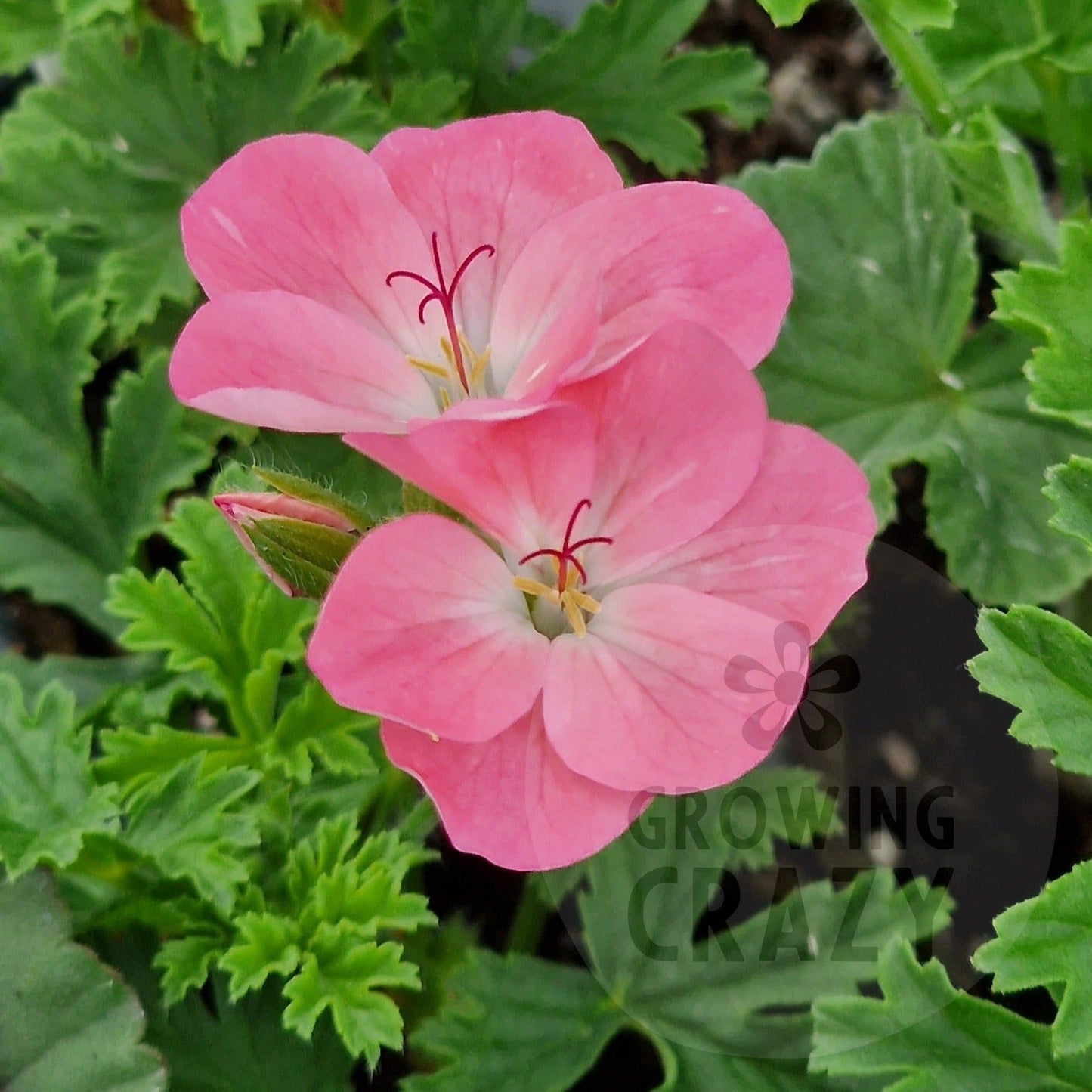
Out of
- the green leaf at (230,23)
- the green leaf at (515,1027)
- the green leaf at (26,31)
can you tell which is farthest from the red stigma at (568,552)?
the green leaf at (26,31)

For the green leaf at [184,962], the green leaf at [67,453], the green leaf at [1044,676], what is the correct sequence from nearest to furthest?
the green leaf at [1044,676]
the green leaf at [184,962]
the green leaf at [67,453]

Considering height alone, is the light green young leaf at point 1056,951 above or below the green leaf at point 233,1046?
above

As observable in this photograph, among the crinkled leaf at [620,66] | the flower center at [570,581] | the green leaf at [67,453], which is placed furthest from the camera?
the crinkled leaf at [620,66]

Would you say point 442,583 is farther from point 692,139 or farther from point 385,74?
point 385,74

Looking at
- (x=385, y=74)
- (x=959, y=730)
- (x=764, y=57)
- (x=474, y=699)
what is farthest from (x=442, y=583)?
(x=764, y=57)

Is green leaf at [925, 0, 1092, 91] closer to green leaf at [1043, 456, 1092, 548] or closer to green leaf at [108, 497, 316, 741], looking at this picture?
green leaf at [1043, 456, 1092, 548]

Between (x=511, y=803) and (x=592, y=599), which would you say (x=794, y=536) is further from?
(x=511, y=803)

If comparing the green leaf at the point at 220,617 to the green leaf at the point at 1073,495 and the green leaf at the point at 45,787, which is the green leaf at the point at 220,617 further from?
the green leaf at the point at 1073,495

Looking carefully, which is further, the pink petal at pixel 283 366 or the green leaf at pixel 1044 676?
the green leaf at pixel 1044 676
